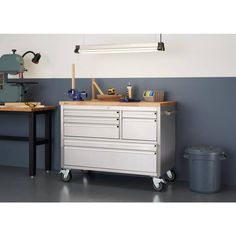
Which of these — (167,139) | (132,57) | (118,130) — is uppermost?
(132,57)

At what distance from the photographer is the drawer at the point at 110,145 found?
3929mm

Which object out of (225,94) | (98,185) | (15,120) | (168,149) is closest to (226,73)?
(225,94)

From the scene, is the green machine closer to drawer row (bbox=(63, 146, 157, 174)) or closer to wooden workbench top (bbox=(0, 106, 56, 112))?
wooden workbench top (bbox=(0, 106, 56, 112))

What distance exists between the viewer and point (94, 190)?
400 centimetres

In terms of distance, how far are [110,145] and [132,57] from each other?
1.24 meters

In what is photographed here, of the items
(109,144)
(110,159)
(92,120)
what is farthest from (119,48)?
(110,159)

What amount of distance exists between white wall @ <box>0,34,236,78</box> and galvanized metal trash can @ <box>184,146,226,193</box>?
3.32 ft

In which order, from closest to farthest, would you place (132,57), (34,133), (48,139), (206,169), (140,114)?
(206,169) < (140,114) < (34,133) < (132,57) < (48,139)

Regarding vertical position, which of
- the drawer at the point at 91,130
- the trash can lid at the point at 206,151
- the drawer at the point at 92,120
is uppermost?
the drawer at the point at 92,120

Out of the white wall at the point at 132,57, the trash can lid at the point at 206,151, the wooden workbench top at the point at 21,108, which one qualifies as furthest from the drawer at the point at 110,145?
the white wall at the point at 132,57

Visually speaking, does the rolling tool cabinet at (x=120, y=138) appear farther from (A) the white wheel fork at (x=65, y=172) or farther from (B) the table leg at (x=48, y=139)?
(B) the table leg at (x=48, y=139)

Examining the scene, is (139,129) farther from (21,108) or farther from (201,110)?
(21,108)

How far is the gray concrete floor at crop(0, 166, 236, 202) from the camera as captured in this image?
12.0 ft

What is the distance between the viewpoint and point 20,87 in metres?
4.84
